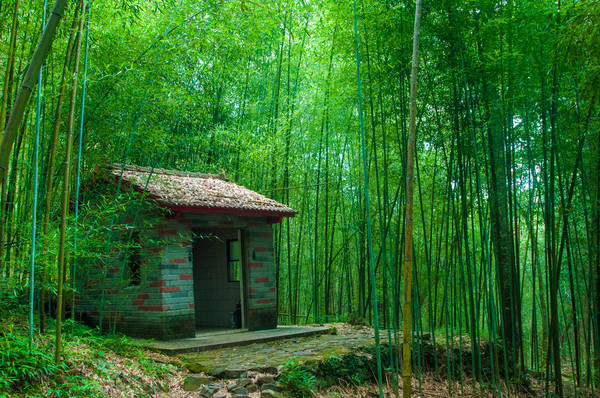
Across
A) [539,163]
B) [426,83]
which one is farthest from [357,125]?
[539,163]

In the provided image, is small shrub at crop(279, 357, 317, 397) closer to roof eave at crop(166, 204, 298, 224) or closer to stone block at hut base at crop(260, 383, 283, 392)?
Answer: stone block at hut base at crop(260, 383, 283, 392)

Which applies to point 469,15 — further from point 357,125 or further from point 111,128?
point 111,128

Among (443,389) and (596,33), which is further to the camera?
(443,389)

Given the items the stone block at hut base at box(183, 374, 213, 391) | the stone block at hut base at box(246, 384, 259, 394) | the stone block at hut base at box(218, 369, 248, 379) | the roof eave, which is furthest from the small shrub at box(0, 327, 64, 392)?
the roof eave

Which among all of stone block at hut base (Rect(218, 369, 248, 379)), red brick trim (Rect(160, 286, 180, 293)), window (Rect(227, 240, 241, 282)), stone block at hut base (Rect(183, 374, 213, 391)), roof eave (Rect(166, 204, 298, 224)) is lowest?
stone block at hut base (Rect(183, 374, 213, 391))

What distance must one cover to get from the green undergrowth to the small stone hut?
0.79 metres

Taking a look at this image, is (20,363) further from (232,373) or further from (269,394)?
(269,394)

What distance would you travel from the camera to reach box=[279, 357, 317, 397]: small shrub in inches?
168

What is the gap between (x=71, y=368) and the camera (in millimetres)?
3711

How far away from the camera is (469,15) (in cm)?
459

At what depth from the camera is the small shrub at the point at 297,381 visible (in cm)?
427

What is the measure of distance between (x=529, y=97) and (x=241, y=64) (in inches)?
174

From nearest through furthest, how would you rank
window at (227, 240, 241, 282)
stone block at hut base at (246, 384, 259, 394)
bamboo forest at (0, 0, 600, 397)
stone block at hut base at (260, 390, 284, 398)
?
bamboo forest at (0, 0, 600, 397)
stone block at hut base at (260, 390, 284, 398)
stone block at hut base at (246, 384, 259, 394)
window at (227, 240, 241, 282)

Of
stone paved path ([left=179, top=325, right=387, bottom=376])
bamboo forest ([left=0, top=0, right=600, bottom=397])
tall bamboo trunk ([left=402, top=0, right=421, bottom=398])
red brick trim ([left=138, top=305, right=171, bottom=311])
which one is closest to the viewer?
tall bamboo trunk ([left=402, top=0, right=421, bottom=398])
